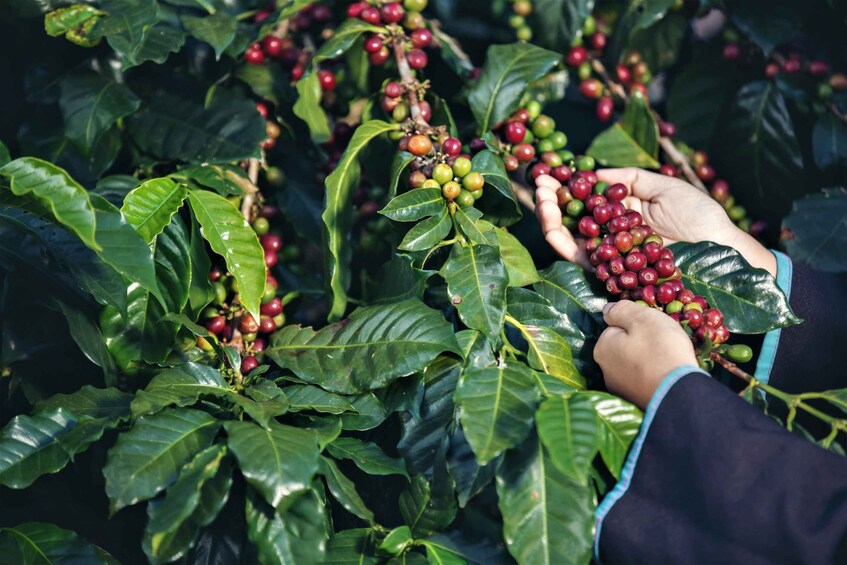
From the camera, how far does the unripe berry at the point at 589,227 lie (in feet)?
4.25

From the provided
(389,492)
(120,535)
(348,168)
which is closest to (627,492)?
(389,492)

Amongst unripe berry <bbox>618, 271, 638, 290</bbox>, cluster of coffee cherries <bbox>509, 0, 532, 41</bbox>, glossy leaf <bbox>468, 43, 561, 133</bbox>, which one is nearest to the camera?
unripe berry <bbox>618, 271, 638, 290</bbox>

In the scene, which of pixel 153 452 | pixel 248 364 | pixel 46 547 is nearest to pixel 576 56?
pixel 248 364

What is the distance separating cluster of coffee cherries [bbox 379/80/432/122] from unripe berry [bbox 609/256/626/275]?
1.45ft

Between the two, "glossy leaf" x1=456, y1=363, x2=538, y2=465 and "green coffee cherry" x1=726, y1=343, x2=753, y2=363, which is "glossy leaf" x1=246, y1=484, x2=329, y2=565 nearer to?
"glossy leaf" x1=456, y1=363, x2=538, y2=465

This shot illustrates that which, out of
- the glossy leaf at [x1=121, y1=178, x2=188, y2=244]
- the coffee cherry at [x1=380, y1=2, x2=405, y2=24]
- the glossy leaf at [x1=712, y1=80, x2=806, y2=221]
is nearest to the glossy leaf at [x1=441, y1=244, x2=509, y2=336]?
the glossy leaf at [x1=121, y1=178, x2=188, y2=244]

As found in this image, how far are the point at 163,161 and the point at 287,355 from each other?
54 cm

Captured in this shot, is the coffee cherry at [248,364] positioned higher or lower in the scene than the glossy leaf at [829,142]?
lower

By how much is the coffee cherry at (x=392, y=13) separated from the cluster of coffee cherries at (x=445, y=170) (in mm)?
297

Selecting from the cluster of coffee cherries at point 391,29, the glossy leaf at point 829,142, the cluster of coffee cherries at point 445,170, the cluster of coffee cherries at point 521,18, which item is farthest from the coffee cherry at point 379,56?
the glossy leaf at point 829,142

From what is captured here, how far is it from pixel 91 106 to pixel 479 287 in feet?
2.76

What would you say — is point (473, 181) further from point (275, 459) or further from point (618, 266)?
point (275, 459)

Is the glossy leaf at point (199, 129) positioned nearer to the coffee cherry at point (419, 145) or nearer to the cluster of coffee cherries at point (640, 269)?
the coffee cherry at point (419, 145)

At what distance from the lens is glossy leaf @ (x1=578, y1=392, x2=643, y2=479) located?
3.25ft
